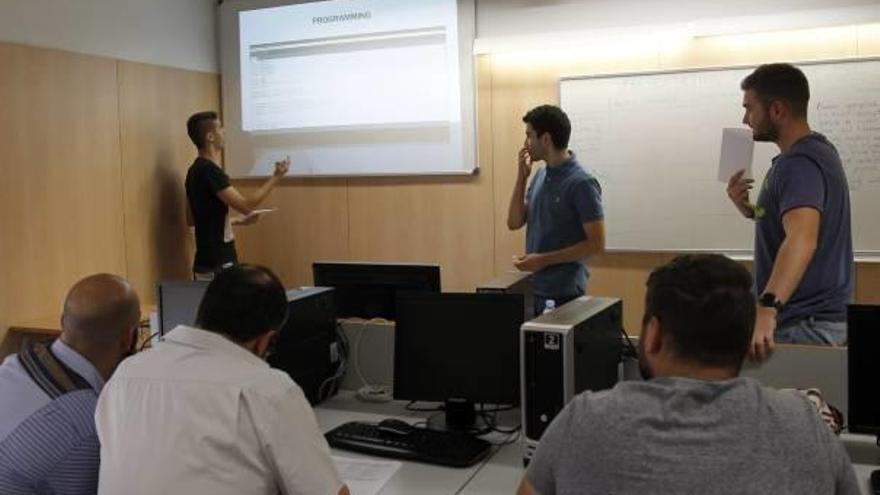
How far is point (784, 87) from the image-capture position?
99.1 inches

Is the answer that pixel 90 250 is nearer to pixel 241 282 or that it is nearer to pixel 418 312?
pixel 418 312

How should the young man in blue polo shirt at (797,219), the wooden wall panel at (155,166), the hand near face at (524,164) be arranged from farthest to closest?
1. the wooden wall panel at (155,166)
2. the hand near face at (524,164)
3. the young man in blue polo shirt at (797,219)

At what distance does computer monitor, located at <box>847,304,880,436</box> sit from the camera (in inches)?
80.5

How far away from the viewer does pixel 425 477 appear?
7.07ft

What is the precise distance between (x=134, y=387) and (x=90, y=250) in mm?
3179

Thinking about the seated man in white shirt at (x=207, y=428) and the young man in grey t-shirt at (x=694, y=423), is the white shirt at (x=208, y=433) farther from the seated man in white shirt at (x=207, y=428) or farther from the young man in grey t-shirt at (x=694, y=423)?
the young man in grey t-shirt at (x=694, y=423)

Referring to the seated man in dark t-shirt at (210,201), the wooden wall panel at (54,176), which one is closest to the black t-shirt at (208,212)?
the seated man in dark t-shirt at (210,201)

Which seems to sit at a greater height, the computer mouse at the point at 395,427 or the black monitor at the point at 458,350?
the black monitor at the point at 458,350

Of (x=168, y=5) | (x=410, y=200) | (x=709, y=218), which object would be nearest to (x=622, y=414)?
(x=709, y=218)

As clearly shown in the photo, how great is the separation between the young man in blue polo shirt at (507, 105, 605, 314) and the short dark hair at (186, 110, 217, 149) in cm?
203

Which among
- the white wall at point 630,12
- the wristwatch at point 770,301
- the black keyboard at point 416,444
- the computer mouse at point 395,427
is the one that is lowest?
the black keyboard at point 416,444

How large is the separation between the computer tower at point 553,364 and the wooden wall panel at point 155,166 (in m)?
3.39

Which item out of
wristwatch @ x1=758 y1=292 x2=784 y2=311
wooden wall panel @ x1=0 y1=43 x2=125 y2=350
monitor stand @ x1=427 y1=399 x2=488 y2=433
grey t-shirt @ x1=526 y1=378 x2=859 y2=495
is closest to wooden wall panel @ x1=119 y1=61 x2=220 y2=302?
wooden wall panel @ x1=0 y1=43 x2=125 y2=350

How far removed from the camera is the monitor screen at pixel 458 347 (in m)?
2.45
